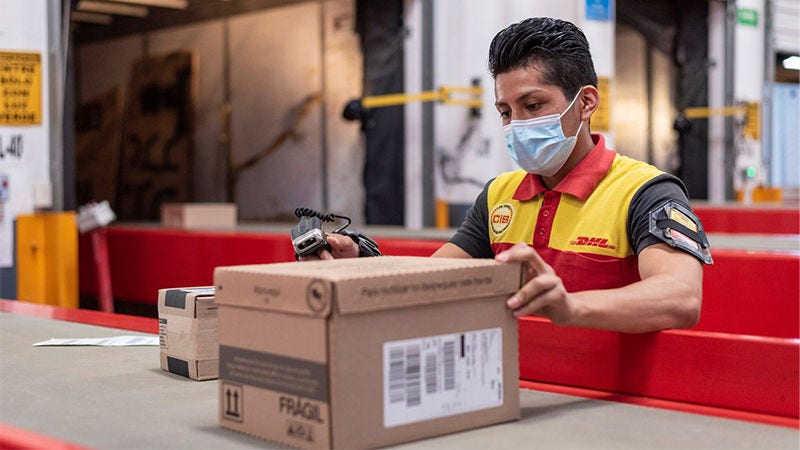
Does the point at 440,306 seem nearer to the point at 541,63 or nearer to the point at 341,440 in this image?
the point at 341,440

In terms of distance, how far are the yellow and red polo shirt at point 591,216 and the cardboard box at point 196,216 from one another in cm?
518

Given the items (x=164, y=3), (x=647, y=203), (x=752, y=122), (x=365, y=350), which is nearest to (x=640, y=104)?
(x=752, y=122)

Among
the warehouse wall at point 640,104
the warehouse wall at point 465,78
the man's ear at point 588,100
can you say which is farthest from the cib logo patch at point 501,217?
the warehouse wall at point 640,104

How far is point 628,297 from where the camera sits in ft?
5.80

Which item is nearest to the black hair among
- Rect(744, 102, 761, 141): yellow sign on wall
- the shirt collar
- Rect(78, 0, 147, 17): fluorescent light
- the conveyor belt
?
the shirt collar

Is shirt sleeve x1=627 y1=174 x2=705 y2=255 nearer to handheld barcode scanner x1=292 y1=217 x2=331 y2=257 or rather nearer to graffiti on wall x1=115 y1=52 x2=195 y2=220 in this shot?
handheld barcode scanner x1=292 y1=217 x2=331 y2=257

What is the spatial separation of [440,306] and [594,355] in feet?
1.80

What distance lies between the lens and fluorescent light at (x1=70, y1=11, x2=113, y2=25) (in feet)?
38.3

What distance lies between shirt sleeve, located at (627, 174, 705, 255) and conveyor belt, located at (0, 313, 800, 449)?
17.1 inches

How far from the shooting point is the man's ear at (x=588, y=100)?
233 cm

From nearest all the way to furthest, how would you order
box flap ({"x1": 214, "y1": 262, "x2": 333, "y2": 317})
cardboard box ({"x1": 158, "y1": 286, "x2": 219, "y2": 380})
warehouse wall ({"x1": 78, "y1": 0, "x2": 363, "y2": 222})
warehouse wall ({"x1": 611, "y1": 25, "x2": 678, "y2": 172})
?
box flap ({"x1": 214, "y1": 262, "x2": 333, "y2": 317})
cardboard box ({"x1": 158, "y1": 286, "x2": 219, "y2": 380})
warehouse wall ({"x1": 78, "y1": 0, "x2": 363, "y2": 222})
warehouse wall ({"x1": 611, "y1": 25, "x2": 678, "y2": 172})

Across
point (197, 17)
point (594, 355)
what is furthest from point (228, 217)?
point (594, 355)

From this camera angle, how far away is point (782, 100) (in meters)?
12.7

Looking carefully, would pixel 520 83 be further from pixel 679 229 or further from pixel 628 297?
pixel 628 297
